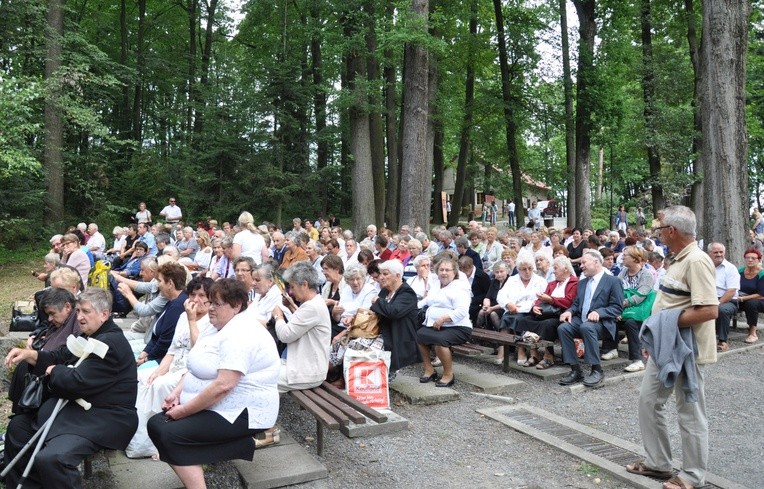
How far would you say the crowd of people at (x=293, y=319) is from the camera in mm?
3648

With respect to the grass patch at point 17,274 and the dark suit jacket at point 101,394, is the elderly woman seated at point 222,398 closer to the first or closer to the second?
the dark suit jacket at point 101,394

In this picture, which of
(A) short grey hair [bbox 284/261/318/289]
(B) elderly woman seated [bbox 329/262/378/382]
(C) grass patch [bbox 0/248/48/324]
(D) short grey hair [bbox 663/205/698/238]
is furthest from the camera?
(C) grass patch [bbox 0/248/48/324]

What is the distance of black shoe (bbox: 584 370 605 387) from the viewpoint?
6.58m

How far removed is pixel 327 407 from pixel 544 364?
3.59 metres

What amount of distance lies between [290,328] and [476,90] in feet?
65.2

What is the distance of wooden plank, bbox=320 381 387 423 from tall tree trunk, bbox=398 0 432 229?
798 cm

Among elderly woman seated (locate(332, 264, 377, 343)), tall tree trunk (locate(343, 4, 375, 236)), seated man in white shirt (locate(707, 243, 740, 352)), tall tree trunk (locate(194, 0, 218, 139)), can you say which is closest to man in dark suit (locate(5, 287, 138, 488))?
elderly woman seated (locate(332, 264, 377, 343))

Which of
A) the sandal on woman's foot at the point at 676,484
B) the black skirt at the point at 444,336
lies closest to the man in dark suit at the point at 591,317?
the black skirt at the point at 444,336

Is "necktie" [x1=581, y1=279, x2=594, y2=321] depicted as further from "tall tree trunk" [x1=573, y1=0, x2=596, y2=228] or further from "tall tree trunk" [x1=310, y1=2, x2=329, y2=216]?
"tall tree trunk" [x1=573, y1=0, x2=596, y2=228]

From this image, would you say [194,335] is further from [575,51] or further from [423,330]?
[575,51]

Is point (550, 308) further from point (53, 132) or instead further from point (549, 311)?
point (53, 132)

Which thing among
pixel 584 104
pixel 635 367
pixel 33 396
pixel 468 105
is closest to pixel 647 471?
pixel 635 367

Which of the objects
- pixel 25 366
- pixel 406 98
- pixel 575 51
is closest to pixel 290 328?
pixel 25 366

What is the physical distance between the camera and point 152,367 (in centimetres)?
516
